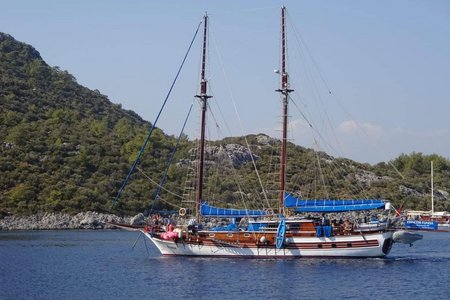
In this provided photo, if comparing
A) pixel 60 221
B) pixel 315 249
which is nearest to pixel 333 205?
pixel 315 249

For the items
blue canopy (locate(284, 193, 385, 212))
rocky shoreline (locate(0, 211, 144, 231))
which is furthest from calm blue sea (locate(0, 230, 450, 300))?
rocky shoreline (locate(0, 211, 144, 231))

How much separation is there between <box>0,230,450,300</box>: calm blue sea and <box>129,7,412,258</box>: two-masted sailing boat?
914 millimetres

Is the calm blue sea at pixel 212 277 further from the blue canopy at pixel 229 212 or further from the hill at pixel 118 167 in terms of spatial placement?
the hill at pixel 118 167

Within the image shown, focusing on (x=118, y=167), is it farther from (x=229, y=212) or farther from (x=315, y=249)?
(x=315, y=249)

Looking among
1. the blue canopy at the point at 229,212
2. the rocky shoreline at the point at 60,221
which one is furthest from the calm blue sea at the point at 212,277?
the rocky shoreline at the point at 60,221

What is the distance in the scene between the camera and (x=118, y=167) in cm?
12000

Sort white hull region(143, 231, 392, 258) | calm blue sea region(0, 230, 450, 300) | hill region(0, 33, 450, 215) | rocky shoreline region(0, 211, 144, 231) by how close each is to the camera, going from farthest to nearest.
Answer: hill region(0, 33, 450, 215) < rocky shoreline region(0, 211, 144, 231) < white hull region(143, 231, 392, 258) < calm blue sea region(0, 230, 450, 300)

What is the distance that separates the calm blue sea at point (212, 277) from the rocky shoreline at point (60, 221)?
32275 mm

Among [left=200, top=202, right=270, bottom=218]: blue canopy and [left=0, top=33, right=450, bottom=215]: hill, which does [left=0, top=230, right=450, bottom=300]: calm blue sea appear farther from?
[left=0, top=33, right=450, bottom=215]: hill

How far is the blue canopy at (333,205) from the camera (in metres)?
54.5

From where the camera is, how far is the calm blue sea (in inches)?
1563

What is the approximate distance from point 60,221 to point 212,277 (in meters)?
58.3

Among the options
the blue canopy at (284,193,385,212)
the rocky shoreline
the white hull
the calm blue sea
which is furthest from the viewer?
the rocky shoreline

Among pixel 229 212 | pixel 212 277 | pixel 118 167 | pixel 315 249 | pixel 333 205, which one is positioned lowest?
pixel 212 277
